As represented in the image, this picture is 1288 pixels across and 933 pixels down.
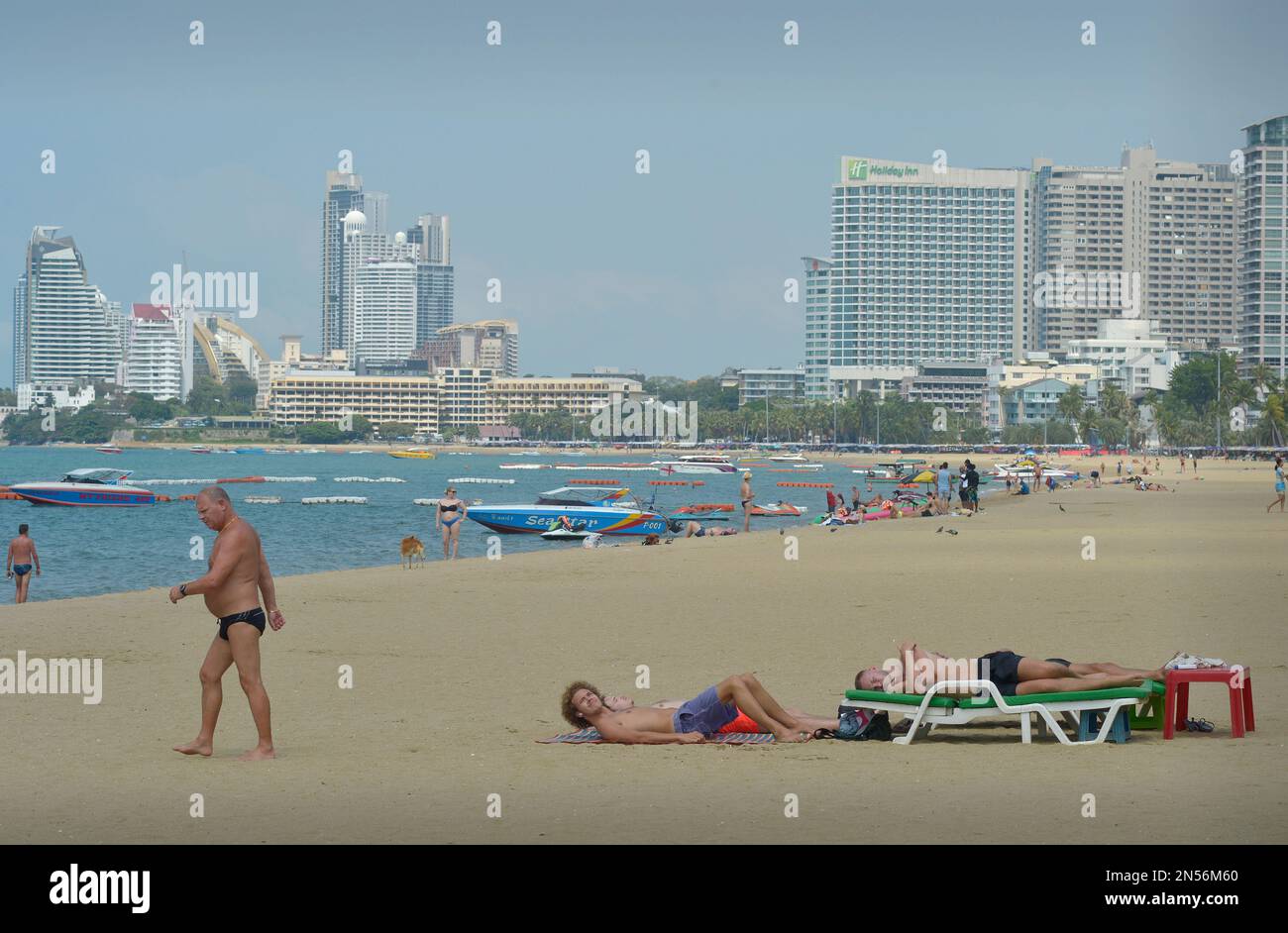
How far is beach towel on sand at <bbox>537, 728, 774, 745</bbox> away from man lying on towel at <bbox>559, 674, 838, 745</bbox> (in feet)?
0.16

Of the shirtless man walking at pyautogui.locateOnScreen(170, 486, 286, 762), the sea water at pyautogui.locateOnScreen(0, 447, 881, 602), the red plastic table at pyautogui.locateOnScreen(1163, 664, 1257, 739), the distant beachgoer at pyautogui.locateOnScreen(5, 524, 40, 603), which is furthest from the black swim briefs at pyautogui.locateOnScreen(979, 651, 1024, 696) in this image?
the sea water at pyautogui.locateOnScreen(0, 447, 881, 602)

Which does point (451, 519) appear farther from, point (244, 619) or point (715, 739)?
point (244, 619)

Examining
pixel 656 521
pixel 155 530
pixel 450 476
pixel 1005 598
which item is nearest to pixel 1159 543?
pixel 1005 598

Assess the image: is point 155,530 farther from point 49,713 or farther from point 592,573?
point 49,713

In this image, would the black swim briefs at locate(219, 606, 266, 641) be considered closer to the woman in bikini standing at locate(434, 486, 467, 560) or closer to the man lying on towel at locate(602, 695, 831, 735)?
the man lying on towel at locate(602, 695, 831, 735)

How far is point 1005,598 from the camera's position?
20.8 meters

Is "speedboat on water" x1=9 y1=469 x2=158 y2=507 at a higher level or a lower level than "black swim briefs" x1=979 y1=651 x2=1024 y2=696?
lower

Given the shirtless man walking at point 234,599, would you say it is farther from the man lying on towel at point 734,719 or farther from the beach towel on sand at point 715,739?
the man lying on towel at point 734,719

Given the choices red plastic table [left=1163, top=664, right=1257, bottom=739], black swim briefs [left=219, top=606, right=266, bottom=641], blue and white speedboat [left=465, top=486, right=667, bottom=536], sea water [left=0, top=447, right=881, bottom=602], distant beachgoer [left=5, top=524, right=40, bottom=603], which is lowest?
sea water [left=0, top=447, right=881, bottom=602]

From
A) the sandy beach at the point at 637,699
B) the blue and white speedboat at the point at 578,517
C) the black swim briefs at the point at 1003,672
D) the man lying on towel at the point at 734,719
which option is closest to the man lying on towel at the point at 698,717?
the man lying on towel at the point at 734,719

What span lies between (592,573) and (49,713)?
14255mm

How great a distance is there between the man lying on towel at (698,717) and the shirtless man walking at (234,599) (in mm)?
2296

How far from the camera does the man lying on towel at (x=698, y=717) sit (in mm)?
11203

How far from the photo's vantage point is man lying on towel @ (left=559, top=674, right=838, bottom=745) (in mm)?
11203
